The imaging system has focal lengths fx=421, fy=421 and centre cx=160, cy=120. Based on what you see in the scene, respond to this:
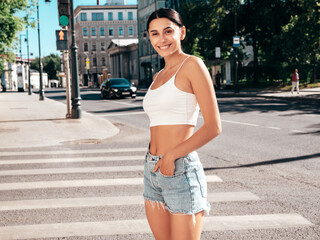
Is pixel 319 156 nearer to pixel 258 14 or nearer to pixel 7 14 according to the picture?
pixel 7 14

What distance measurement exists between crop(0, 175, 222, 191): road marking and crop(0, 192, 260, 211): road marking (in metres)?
0.73

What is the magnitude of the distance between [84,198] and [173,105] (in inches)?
141

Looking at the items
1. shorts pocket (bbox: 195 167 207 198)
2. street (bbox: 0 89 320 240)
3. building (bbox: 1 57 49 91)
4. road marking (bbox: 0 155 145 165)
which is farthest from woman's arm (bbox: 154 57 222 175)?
building (bbox: 1 57 49 91)

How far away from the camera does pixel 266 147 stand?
9211 mm

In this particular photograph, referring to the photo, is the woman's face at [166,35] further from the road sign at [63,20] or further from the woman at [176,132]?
the road sign at [63,20]

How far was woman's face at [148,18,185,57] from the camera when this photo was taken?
7.50ft

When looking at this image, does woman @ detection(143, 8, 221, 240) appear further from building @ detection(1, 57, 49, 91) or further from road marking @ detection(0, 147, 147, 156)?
building @ detection(1, 57, 49, 91)

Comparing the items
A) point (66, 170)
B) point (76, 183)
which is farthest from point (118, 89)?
point (76, 183)

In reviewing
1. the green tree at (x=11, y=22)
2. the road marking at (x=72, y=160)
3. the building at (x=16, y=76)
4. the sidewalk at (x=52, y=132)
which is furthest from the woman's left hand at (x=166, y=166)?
the building at (x=16, y=76)

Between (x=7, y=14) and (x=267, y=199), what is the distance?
22381 mm

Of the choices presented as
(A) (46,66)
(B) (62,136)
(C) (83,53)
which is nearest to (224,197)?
(B) (62,136)

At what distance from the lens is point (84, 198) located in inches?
213

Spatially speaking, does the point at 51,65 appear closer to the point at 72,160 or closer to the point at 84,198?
the point at 72,160

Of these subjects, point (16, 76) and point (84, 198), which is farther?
point (16, 76)
